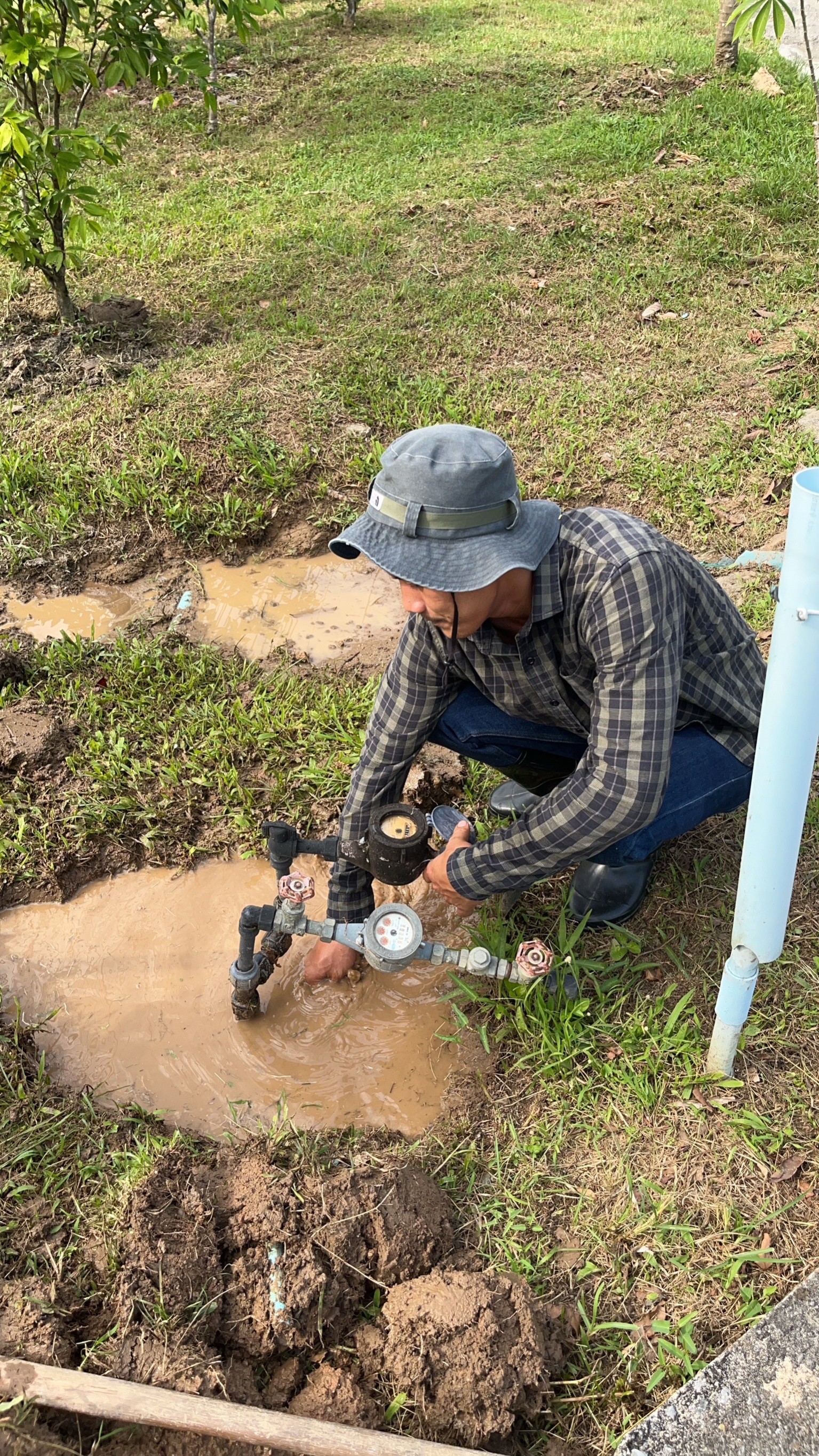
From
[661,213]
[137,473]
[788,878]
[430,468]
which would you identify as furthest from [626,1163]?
[661,213]

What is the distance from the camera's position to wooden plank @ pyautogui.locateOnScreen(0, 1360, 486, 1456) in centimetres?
160

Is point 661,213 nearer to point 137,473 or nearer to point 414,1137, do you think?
point 137,473

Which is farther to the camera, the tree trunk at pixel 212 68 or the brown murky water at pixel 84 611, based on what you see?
the tree trunk at pixel 212 68

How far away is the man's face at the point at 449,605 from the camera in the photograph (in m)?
2.08

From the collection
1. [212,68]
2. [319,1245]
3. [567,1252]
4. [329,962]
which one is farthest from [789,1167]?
[212,68]

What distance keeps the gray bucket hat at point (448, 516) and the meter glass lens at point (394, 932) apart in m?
0.80

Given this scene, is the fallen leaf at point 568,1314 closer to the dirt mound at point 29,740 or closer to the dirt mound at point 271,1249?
the dirt mound at point 271,1249

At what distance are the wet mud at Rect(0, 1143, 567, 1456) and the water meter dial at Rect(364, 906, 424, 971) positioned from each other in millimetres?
451

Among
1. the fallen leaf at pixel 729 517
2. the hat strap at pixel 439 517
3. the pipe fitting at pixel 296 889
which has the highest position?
the hat strap at pixel 439 517

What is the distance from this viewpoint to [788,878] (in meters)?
1.82

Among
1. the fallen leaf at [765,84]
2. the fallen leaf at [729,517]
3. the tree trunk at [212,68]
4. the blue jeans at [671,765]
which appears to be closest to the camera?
the blue jeans at [671,765]

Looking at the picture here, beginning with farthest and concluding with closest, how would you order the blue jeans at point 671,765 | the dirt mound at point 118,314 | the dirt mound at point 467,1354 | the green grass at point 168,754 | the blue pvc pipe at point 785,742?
the dirt mound at point 118,314, the green grass at point 168,754, the blue jeans at point 671,765, the dirt mound at point 467,1354, the blue pvc pipe at point 785,742

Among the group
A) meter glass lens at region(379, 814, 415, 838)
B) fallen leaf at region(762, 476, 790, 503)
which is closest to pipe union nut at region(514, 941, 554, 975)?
Answer: meter glass lens at region(379, 814, 415, 838)

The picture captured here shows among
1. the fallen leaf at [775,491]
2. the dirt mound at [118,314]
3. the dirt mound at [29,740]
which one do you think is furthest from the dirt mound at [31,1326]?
the dirt mound at [118,314]
